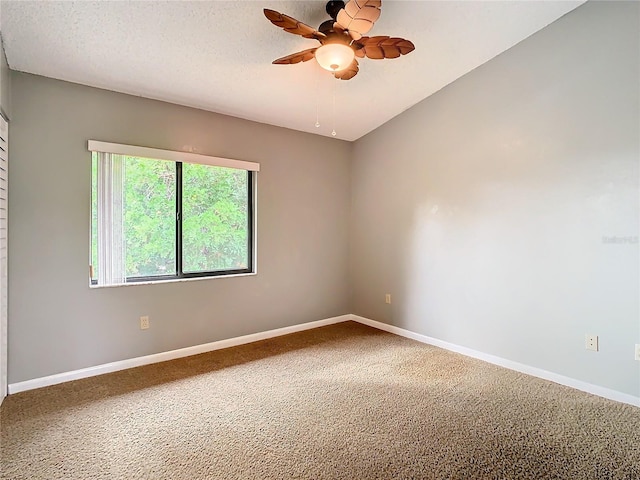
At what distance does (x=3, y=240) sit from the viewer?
7.97ft

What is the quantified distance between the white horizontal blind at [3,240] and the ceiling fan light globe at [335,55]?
216 cm

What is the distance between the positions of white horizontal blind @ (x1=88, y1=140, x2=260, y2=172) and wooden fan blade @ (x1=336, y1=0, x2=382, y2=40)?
6.12ft

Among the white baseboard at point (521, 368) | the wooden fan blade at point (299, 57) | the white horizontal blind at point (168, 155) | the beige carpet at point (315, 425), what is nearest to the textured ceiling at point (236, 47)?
the wooden fan blade at point (299, 57)

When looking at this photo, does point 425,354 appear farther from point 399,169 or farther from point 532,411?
point 399,169

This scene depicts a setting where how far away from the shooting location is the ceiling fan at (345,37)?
6.33 feet

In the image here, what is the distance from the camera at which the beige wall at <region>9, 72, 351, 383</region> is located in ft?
8.64

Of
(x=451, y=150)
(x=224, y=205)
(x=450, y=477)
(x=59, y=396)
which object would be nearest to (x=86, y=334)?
(x=59, y=396)

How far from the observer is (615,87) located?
8.39 ft

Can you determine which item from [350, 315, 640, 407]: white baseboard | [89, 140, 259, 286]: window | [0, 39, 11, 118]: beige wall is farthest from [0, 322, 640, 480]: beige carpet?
[0, 39, 11, 118]: beige wall

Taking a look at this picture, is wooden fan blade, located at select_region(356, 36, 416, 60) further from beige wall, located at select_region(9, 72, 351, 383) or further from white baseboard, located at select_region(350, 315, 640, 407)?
white baseboard, located at select_region(350, 315, 640, 407)

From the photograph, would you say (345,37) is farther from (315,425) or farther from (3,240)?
(3,240)

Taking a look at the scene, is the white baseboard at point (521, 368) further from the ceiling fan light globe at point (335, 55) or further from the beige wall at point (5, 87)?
the beige wall at point (5, 87)

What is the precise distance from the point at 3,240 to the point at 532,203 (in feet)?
13.2

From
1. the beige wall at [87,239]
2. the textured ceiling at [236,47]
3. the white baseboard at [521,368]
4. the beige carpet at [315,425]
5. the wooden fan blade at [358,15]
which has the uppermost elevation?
the textured ceiling at [236,47]
